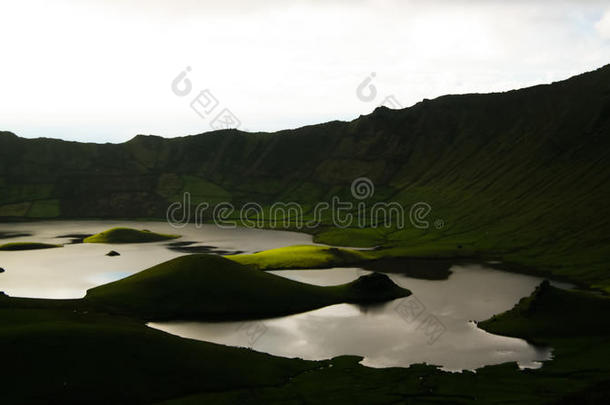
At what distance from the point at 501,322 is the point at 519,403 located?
42.5m

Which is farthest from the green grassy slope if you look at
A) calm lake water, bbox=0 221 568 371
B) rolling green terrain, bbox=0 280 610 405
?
rolling green terrain, bbox=0 280 610 405

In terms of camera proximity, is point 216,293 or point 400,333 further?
point 216,293

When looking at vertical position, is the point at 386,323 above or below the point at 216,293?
below

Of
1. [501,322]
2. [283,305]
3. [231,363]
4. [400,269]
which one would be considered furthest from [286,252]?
[231,363]

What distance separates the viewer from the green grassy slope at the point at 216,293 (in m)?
108

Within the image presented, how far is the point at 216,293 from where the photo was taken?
114188 mm

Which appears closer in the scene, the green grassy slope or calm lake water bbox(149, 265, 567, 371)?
calm lake water bbox(149, 265, 567, 371)

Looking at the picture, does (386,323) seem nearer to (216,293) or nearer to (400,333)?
(400,333)

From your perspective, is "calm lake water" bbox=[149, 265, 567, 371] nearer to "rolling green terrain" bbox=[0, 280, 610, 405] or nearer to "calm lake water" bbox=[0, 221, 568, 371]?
"calm lake water" bbox=[0, 221, 568, 371]

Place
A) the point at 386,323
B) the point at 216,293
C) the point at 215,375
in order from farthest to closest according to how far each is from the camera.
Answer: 1. the point at 216,293
2. the point at 386,323
3. the point at 215,375

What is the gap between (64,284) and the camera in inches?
5310

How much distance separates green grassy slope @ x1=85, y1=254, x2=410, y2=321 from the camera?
108m

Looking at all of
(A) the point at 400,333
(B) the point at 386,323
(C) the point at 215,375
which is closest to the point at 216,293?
(B) the point at 386,323

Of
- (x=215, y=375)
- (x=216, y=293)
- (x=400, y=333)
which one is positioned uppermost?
(x=216, y=293)
